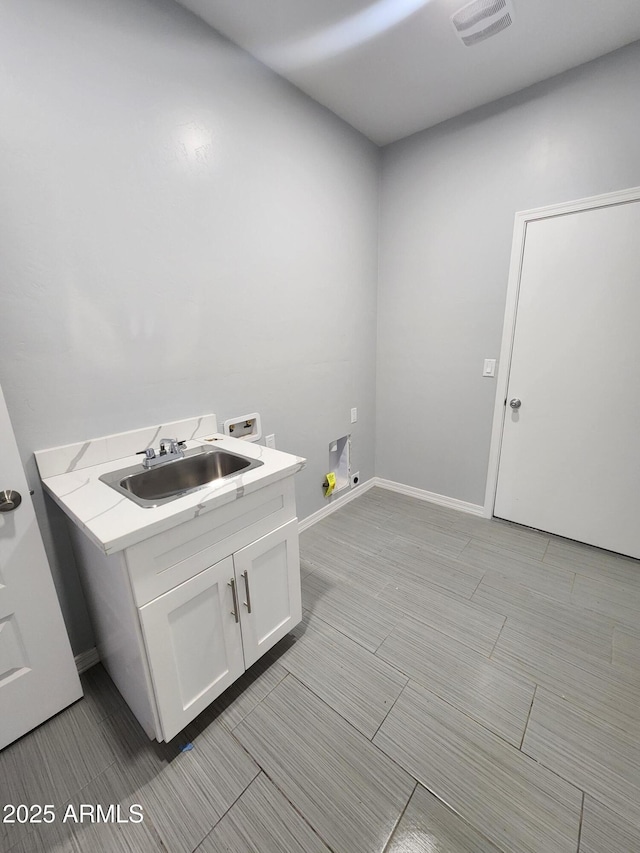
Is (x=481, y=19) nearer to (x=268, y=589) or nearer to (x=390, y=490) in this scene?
(x=268, y=589)

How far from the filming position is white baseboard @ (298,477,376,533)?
2.46 metres

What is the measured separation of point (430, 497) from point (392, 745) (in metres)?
1.87

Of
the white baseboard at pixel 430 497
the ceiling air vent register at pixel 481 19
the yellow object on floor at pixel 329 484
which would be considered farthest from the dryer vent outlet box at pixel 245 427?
the ceiling air vent register at pixel 481 19

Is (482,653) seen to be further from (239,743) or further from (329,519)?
(329,519)

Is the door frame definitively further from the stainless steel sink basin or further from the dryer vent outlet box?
the stainless steel sink basin

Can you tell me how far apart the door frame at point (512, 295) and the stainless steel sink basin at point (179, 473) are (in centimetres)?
179

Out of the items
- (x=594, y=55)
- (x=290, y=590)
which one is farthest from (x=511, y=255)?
(x=290, y=590)

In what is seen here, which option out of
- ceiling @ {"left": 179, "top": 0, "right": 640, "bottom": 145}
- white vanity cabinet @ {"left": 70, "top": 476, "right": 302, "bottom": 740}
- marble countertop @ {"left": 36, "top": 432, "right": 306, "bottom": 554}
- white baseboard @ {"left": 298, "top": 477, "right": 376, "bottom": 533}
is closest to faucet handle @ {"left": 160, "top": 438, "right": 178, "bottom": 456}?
marble countertop @ {"left": 36, "top": 432, "right": 306, "bottom": 554}

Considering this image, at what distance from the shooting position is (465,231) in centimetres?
229

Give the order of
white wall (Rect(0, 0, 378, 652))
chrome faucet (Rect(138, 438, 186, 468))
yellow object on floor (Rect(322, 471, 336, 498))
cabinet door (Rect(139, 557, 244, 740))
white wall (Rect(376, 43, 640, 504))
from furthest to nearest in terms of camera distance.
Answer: yellow object on floor (Rect(322, 471, 336, 498)), white wall (Rect(376, 43, 640, 504)), chrome faucet (Rect(138, 438, 186, 468)), white wall (Rect(0, 0, 378, 652)), cabinet door (Rect(139, 557, 244, 740))

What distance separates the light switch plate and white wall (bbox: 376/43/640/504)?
5 cm

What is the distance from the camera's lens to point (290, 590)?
1472 mm

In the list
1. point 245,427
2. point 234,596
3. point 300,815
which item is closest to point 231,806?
point 300,815

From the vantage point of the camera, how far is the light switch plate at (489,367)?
2338 mm
